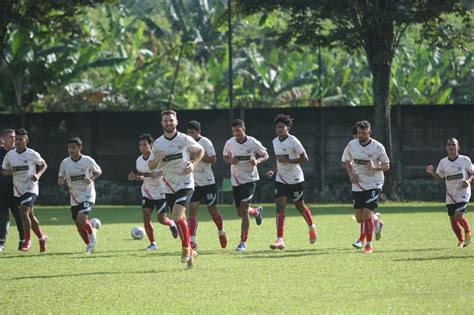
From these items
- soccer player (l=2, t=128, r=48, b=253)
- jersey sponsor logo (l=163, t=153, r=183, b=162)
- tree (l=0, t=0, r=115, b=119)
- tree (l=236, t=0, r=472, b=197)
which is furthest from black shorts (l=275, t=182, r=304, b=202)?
tree (l=0, t=0, r=115, b=119)

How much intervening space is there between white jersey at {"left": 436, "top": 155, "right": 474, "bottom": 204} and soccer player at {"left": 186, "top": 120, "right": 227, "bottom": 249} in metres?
3.90

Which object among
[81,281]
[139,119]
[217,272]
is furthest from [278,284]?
[139,119]

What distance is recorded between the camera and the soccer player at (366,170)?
18.7 meters

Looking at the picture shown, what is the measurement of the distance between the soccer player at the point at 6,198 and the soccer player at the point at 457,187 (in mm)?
7616

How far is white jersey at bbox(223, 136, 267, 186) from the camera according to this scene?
65.6 ft

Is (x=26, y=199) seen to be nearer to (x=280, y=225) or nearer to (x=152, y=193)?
(x=152, y=193)

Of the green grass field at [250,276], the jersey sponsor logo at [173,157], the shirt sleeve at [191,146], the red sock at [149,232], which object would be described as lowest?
the green grass field at [250,276]

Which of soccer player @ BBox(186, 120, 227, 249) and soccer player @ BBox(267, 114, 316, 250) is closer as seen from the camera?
soccer player @ BBox(186, 120, 227, 249)

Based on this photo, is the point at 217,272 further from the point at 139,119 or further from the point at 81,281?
the point at 139,119

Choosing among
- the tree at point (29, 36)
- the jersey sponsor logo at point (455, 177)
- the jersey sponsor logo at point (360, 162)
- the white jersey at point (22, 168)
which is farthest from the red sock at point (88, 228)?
the tree at point (29, 36)

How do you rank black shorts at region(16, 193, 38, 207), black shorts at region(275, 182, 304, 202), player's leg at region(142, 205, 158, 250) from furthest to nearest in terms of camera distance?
player's leg at region(142, 205, 158, 250), black shorts at region(16, 193, 38, 207), black shorts at region(275, 182, 304, 202)

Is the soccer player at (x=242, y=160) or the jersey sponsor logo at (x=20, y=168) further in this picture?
the jersey sponsor logo at (x=20, y=168)

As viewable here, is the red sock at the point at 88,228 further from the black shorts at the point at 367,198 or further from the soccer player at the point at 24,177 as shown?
the black shorts at the point at 367,198

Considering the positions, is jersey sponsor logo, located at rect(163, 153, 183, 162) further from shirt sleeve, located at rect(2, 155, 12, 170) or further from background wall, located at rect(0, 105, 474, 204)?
background wall, located at rect(0, 105, 474, 204)
